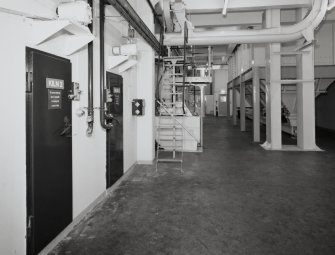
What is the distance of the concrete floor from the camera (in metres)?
2.45

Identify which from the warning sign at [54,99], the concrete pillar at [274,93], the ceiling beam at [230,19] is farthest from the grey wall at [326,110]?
the warning sign at [54,99]

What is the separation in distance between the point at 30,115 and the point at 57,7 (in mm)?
1056

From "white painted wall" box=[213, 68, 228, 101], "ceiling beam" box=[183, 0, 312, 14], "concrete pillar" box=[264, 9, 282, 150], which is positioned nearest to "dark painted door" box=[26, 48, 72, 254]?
"ceiling beam" box=[183, 0, 312, 14]

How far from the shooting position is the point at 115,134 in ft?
13.4

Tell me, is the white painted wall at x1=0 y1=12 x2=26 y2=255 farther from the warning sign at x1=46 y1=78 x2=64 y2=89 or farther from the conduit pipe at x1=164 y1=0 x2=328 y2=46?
the conduit pipe at x1=164 y1=0 x2=328 y2=46

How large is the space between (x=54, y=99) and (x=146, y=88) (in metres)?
3.28

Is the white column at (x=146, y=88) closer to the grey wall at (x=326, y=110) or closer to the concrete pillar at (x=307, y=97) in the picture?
the concrete pillar at (x=307, y=97)

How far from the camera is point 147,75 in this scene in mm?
5496

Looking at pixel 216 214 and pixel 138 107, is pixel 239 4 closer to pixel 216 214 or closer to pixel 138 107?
pixel 138 107

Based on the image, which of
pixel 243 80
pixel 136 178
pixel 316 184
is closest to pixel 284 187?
pixel 316 184

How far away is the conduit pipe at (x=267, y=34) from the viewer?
5.70 m

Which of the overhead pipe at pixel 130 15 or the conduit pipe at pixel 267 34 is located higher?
the conduit pipe at pixel 267 34

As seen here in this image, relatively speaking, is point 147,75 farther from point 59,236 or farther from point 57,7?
point 59,236

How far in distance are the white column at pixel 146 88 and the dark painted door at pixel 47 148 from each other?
9.74ft
